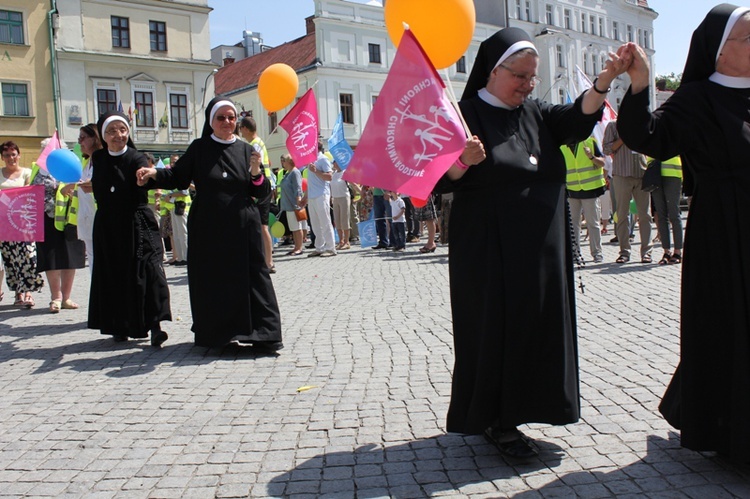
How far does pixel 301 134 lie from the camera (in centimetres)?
1251

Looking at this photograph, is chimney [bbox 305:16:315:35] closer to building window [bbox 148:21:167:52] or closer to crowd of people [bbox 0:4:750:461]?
building window [bbox 148:21:167:52]

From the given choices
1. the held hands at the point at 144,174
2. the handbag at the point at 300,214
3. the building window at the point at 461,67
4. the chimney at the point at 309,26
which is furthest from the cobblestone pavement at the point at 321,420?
the chimney at the point at 309,26

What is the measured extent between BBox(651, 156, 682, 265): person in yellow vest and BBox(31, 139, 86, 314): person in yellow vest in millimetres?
7976

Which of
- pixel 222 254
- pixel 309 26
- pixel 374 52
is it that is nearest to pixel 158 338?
pixel 222 254

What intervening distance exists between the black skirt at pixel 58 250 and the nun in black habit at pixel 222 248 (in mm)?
3536

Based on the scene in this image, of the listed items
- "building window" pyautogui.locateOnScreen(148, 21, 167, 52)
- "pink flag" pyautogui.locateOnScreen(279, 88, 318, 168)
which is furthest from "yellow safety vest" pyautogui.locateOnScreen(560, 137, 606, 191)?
"building window" pyautogui.locateOnScreen(148, 21, 167, 52)

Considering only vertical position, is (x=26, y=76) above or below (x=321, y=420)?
above

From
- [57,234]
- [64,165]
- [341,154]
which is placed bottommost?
[57,234]

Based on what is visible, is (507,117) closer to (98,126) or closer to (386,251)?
(98,126)

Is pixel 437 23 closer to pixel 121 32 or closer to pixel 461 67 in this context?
pixel 121 32

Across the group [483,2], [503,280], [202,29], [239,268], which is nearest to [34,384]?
[239,268]

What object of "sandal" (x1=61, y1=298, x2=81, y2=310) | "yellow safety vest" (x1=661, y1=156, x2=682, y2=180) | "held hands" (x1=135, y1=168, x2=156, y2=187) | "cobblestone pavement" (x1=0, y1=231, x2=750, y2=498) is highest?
"yellow safety vest" (x1=661, y1=156, x2=682, y2=180)

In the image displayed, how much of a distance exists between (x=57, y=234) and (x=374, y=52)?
144 ft

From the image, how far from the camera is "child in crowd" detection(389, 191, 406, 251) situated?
15.6m
